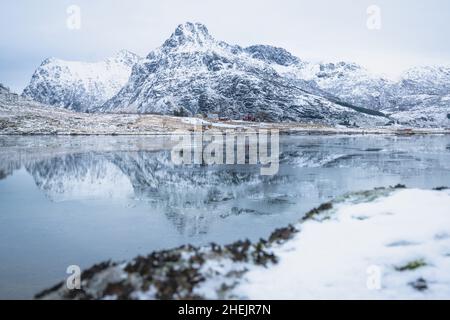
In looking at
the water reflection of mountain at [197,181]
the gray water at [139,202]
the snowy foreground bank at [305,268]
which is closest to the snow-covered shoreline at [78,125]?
the water reflection of mountain at [197,181]

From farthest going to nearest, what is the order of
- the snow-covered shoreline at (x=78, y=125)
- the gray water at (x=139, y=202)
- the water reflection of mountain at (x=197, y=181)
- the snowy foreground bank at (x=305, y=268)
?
the snow-covered shoreline at (x=78, y=125), the water reflection of mountain at (x=197, y=181), the gray water at (x=139, y=202), the snowy foreground bank at (x=305, y=268)

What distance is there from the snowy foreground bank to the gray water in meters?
3.51

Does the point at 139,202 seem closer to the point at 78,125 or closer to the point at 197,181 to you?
the point at 197,181

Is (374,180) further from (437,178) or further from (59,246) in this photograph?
(59,246)

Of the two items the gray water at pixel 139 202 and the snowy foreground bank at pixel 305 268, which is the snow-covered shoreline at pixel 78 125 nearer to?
the gray water at pixel 139 202

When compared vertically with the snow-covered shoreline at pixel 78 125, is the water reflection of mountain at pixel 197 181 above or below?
below

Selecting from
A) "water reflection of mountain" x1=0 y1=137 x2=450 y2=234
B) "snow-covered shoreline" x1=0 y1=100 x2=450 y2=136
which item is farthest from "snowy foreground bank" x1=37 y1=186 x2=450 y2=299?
"snow-covered shoreline" x1=0 y1=100 x2=450 y2=136

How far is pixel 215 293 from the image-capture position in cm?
1126

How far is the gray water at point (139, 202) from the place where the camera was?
56.5ft

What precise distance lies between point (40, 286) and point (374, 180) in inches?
1104

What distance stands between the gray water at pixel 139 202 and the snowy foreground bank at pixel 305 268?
3.51 m

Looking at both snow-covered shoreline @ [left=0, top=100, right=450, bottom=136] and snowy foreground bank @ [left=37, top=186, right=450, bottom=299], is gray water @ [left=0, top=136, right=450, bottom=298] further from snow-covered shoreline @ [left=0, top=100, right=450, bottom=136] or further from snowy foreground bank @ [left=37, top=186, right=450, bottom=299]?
snow-covered shoreline @ [left=0, top=100, right=450, bottom=136]

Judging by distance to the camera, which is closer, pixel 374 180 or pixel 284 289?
pixel 284 289
